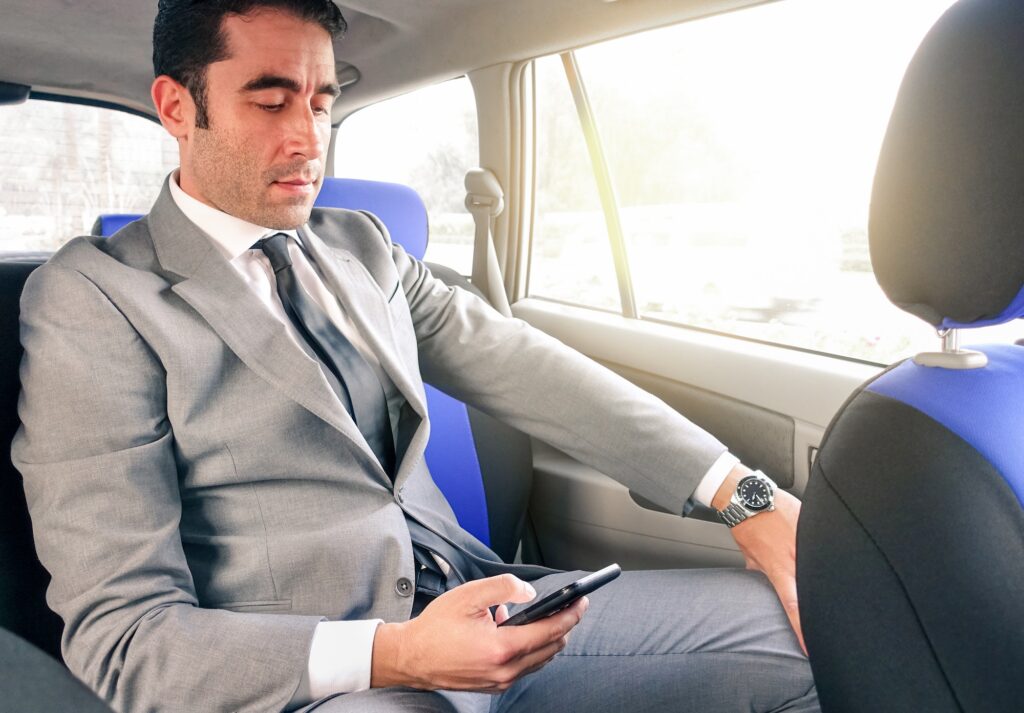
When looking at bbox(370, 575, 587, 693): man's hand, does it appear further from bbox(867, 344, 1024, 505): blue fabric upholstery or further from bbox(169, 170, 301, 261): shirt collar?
bbox(169, 170, 301, 261): shirt collar

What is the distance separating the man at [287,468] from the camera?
0.93 m

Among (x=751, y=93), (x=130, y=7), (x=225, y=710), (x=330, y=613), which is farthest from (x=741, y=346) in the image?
(x=130, y=7)

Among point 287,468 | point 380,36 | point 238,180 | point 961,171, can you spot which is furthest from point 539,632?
point 380,36

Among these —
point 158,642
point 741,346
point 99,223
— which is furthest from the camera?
point 741,346

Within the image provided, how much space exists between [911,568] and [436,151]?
2177 mm

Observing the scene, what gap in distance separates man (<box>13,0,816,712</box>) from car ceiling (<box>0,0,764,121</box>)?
0.63 metres

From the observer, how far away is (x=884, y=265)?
29.1 inches

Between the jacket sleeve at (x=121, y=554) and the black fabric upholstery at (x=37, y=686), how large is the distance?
0.58 m

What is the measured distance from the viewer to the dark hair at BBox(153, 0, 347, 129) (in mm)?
1192

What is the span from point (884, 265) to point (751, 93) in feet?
3.46

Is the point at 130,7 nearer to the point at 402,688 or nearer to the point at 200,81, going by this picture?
the point at 200,81

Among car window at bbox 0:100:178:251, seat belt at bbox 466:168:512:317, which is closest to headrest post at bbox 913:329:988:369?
seat belt at bbox 466:168:512:317

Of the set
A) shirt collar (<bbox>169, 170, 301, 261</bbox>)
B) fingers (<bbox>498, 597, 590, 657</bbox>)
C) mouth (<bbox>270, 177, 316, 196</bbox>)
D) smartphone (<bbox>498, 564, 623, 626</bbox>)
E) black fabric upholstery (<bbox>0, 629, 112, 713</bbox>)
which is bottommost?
fingers (<bbox>498, 597, 590, 657</bbox>)

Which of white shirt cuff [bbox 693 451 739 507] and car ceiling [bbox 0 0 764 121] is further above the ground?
car ceiling [bbox 0 0 764 121]
